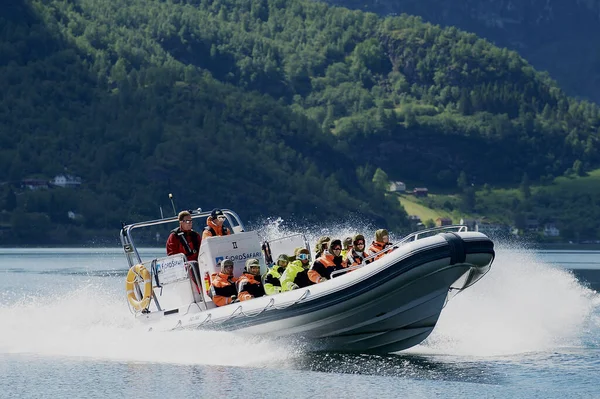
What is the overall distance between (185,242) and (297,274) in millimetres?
2126

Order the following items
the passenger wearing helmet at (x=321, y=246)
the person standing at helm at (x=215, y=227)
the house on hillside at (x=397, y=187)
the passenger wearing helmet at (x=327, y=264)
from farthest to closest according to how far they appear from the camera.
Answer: the house on hillside at (x=397, y=187)
the person standing at helm at (x=215, y=227)
the passenger wearing helmet at (x=321, y=246)
the passenger wearing helmet at (x=327, y=264)

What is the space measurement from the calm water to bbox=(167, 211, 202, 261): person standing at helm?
1.31m

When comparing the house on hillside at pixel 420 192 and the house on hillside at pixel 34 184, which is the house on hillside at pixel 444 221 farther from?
the house on hillside at pixel 34 184

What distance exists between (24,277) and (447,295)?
3349 centimetres

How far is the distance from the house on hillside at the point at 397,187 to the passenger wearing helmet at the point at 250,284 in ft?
516

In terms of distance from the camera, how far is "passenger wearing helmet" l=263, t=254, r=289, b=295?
19.6 m

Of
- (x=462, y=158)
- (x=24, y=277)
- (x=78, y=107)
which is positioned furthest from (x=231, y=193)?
(x=24, y=277)

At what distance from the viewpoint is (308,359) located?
1966 centimetres

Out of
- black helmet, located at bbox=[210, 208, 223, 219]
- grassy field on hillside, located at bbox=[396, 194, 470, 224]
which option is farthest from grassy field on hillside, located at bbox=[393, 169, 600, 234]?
black helmet, located at bbox=[210, 208, 223, 219]

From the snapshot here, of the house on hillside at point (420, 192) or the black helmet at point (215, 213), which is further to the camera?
the house on hillside at point (420, 192)

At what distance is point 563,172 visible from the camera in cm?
19525

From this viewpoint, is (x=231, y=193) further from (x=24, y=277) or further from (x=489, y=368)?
(x=489, y=368)

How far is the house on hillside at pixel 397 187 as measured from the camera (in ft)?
584

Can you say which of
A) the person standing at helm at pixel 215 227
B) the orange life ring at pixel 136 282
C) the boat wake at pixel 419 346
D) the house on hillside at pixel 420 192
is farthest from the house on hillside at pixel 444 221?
the person standing at helm at pixel 215 227
